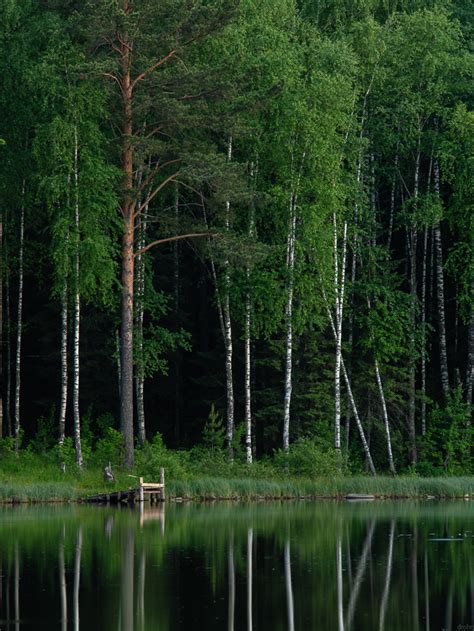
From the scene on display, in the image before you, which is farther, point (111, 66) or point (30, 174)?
point (30, 174)

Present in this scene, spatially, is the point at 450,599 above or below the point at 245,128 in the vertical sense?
below

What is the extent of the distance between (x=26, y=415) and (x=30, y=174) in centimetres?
1274

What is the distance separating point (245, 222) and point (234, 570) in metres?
24.8

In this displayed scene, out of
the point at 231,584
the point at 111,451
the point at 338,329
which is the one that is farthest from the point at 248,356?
the point at 231,584

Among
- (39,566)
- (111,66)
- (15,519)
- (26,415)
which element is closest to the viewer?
(39,566)

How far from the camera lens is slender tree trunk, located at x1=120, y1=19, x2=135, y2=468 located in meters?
39.8

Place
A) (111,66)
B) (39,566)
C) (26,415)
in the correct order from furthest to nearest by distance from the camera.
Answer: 1. (26,415)
2. (111,66)
3. (39,566)

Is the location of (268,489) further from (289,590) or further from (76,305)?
(289,590)

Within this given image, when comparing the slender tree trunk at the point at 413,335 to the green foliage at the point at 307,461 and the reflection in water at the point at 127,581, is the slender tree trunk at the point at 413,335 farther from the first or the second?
the reflection in water at the point at 127,581

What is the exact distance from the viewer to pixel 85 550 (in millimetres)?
24219

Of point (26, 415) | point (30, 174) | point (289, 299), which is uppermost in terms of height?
point (30, 174)

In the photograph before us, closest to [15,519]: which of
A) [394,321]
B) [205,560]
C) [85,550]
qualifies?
[85,550]

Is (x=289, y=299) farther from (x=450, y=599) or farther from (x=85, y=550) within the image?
(x=450, y=599)

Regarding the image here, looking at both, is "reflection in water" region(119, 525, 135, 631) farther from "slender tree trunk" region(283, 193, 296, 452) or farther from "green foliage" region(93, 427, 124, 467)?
"slender tree trunk" region(283, 193, 296, 452)
